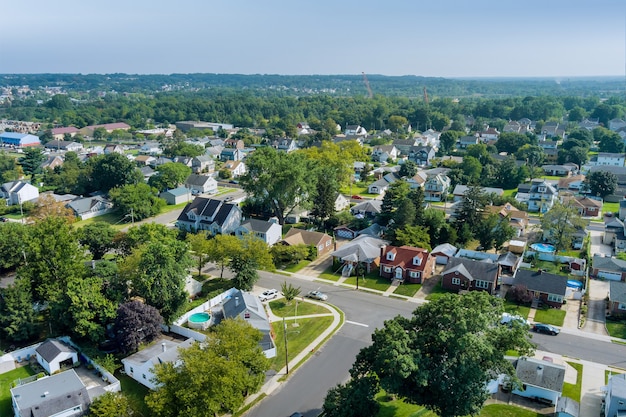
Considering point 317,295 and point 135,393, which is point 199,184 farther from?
point 135,393

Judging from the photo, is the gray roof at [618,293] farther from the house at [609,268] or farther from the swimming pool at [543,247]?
the swimming pool at [543,247]

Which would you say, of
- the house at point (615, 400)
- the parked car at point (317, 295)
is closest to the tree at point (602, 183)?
the parked car at point (317, 295)

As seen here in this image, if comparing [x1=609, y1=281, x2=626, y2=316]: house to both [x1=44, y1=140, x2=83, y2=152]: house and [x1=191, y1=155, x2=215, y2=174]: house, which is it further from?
[x1=44, y1=140, x2=83, y2=152]: house

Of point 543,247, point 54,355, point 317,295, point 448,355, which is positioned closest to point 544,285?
point 543,247

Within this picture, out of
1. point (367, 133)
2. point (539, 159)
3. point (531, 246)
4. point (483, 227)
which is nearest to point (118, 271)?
point (483, 227)

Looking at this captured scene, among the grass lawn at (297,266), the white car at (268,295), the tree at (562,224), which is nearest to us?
the white car at (268,295)

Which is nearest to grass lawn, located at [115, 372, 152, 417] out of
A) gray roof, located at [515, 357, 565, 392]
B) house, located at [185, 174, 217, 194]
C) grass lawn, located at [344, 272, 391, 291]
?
grass lawn, located at [344, 272, 391, 291]
